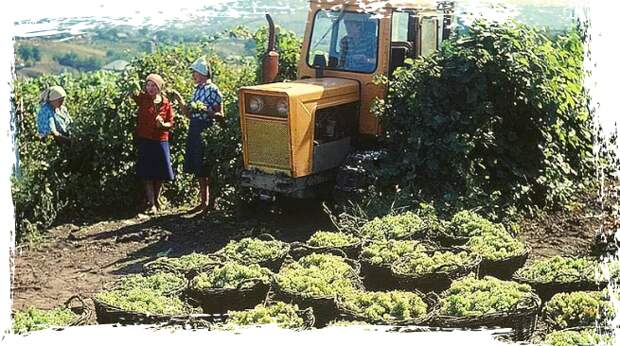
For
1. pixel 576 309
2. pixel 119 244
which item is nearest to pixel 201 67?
pixel 119 244

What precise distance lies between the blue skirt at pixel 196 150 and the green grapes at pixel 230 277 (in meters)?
3.66

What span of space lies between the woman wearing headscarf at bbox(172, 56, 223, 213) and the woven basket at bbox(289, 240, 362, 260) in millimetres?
2986

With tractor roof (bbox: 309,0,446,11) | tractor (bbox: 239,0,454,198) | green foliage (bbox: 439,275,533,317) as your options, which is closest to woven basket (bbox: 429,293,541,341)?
green foliage (bbox: 439,275,533,317)

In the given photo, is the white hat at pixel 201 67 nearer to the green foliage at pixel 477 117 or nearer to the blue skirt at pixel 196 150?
the blue skirt at pixel 196 150

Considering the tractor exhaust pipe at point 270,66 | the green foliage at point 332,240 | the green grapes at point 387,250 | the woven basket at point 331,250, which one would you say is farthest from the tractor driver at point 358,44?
the green grapes at point 387,250

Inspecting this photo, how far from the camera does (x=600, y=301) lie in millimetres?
4695

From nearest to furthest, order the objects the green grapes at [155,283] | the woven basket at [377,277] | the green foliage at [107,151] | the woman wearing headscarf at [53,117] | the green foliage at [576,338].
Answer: the green foliage at [576,338] < the green grapes at [155,283] < the woven basket at [377,277] < the green foliage at [107,151] < the woman wearing headscarf at [53,117]

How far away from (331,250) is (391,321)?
61.2 inches

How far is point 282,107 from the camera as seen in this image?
799cm

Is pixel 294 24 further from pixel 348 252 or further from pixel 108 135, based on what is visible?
pixel 348 252

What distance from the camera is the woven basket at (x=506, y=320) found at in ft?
15.3

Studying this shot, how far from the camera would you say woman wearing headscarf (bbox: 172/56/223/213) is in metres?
8.93

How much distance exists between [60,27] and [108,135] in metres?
5.04

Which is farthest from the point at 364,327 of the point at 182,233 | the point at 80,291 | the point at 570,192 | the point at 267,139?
the point at 570,192
